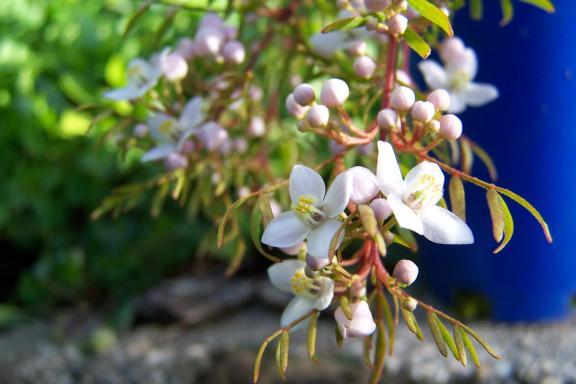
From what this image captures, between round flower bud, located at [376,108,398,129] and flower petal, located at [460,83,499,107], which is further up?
round flower bud, located at [376,108,398,129]

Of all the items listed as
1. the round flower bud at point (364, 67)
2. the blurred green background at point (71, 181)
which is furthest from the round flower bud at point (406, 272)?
the blurred green background at point (71, 181)

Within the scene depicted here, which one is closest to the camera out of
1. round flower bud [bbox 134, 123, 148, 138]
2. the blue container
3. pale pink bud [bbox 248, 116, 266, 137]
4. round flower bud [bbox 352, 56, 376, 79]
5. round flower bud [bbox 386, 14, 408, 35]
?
round flower bud [bbox 386, 14, 408, 35]

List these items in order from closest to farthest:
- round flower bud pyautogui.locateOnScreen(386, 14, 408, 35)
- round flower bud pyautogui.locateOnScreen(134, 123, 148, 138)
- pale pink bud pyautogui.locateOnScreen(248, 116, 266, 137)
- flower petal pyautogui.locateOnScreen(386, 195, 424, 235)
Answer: flower petal pyautogui.locateOnScreen(386, 195, 424, 235) → round flower bud pyautogui.locateOnScreen(386, 14, 408, 35) → round flower bud pyautogui.locateOnScreen(134, 123, 148, 138) → pale pink bud pyautogui.locateOnScreen(248, 116, 266, 137)

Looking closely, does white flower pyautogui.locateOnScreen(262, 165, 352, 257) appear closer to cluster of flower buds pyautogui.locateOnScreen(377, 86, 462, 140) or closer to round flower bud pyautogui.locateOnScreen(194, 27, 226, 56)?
cluster of flower buds pyautogui.locateOnScreen(377, 86, 462, 140)

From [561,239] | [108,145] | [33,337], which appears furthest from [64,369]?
[561,239]

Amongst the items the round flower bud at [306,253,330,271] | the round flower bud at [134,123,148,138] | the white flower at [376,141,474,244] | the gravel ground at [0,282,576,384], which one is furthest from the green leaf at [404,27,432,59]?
the gravel ground at [0,282,576,384]

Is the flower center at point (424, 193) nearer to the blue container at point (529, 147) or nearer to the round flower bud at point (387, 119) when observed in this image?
the round flower bud at point (387, 119)

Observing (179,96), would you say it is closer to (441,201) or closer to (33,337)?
(441,201)
